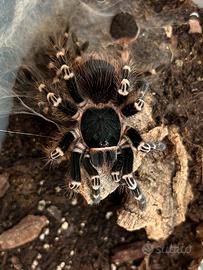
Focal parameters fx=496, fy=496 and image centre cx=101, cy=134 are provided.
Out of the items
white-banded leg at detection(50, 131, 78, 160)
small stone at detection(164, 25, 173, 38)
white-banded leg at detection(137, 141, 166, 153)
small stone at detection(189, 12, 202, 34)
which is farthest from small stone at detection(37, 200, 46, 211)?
small stone at detection(189, 12, 202, 34)

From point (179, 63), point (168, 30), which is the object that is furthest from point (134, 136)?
point (168, 30)

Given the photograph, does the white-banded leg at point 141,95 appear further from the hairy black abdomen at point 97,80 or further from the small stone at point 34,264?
the small stone at point 34,264

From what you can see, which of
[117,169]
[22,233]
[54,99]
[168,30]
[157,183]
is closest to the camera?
[54,99]

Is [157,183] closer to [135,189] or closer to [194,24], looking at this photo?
[135,189]

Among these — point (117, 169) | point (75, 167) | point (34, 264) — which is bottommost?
point (34, 264)

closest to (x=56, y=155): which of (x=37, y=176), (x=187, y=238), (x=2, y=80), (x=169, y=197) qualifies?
(x=37, y=176)

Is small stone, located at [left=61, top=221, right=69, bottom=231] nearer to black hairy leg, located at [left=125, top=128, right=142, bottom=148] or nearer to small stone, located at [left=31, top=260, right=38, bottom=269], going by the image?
small stone, located at [left=31, top=260, right=38, bottom=269]

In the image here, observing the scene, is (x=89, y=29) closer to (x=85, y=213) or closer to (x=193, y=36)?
(x=193, y=36)

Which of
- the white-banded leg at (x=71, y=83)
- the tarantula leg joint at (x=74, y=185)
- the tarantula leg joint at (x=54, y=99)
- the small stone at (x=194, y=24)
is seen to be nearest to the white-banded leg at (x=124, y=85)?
the white-banded leg at (x=71, y=83)
